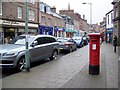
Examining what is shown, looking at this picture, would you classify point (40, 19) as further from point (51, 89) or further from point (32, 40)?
point (51, 89)

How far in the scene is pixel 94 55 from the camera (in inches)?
397

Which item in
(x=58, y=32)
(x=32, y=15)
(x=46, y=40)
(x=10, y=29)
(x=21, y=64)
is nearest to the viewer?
(x=21, y=64)

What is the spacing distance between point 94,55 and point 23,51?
139 inches

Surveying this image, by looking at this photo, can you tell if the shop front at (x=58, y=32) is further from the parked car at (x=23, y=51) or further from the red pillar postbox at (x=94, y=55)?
the red pillar postbox at (x=94, y=55)

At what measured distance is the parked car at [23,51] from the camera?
10.7 meters

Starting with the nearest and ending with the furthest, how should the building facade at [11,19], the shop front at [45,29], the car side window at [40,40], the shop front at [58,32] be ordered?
1. the car side window at [40,40]
2. the building facade at [11,19]
3. the shop front at [45,29]
4. the shop front at [58,32]

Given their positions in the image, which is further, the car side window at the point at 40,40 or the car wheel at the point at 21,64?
the car side window at the point at 40,40

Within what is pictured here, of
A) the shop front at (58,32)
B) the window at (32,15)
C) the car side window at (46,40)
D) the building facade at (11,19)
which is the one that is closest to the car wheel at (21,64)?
the car side window at (46,40)

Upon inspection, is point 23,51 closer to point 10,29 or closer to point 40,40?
point 40,40

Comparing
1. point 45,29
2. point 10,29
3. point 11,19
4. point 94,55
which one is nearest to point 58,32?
point 45,29

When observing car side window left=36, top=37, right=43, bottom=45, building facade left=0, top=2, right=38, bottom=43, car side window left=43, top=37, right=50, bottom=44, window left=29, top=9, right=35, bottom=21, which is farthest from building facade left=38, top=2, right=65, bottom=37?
car side window left=36, top=37, right=43, bottom=45

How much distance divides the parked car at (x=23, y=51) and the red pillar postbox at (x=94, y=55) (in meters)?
3.05

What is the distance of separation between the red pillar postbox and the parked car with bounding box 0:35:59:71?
3051 mm


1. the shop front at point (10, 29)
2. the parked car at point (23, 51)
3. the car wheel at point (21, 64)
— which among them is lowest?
the car wheel at point (21, 64)
